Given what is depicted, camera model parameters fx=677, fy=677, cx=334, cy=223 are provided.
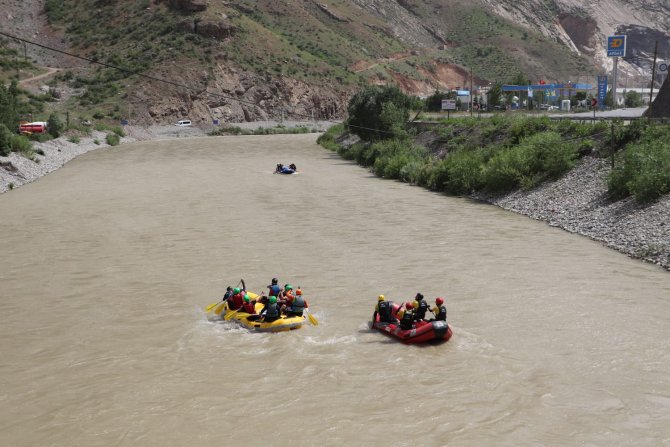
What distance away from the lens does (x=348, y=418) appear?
1110 centimetres

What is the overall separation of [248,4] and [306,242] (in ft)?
382

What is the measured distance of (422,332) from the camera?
14062mm

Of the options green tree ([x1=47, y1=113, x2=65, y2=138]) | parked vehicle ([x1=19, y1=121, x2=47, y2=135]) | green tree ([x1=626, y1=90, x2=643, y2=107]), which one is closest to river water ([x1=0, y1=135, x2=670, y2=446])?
parked vehicle ([x1=19, y1=121, x2=47, y2=135])

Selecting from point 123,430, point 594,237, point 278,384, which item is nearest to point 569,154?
point 594,237

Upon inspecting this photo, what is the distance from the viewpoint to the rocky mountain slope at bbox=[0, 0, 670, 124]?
96.1m

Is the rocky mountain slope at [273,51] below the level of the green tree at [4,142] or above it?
above

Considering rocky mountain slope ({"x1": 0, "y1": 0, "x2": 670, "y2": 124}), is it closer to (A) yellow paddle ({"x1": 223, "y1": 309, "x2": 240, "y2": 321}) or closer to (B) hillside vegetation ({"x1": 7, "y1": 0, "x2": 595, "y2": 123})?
(B) hillside vegetation ({"x1": 7, "y1": 0, "x2": 595, "y2": 123})

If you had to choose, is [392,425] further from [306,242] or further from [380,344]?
[306,242]

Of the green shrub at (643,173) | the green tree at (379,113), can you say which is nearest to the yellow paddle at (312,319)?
the green shrub at (643,173)

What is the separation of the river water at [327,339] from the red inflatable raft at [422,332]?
26 cm

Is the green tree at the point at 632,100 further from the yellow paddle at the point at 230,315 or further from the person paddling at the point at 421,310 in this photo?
the yellow paddle at the point at 230,315

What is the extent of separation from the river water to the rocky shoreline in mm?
928

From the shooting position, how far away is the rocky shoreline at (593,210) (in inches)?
870

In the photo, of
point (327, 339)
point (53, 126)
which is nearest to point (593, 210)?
point (327, 339)
